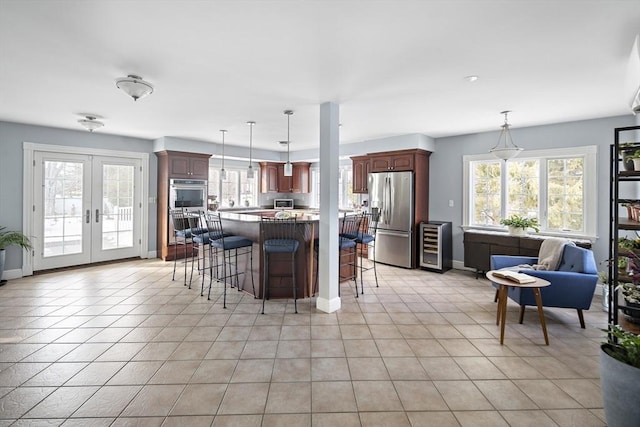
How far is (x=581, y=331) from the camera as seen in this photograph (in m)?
3.27

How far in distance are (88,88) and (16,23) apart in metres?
1.33

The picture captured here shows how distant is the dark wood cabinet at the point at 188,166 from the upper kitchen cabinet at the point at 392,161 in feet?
11.5

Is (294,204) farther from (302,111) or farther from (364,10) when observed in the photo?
(364,10)

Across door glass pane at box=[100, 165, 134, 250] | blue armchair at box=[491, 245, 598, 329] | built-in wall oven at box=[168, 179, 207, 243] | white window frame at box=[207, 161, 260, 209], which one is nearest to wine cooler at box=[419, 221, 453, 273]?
blue armchair at box=[491, 245, 598, 329]

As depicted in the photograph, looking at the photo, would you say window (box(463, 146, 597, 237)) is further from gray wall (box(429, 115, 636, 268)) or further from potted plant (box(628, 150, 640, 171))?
potted plant (box(628, 150, 640, 171))

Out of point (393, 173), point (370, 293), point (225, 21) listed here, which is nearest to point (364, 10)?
point (225, 21)

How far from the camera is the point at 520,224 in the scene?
4.81 m

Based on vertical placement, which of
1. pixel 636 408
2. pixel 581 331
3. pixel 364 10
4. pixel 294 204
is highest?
pixel 364 10

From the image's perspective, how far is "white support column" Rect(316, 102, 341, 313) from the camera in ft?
12.1

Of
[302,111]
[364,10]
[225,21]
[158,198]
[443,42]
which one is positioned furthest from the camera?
[158,198]

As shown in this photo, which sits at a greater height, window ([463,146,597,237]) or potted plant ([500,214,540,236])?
window ([463,146,597,237])

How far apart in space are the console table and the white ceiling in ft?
5.80

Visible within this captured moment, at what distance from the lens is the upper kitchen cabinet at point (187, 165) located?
6270mm

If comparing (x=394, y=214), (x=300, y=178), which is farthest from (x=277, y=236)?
(x=300, y=178)
